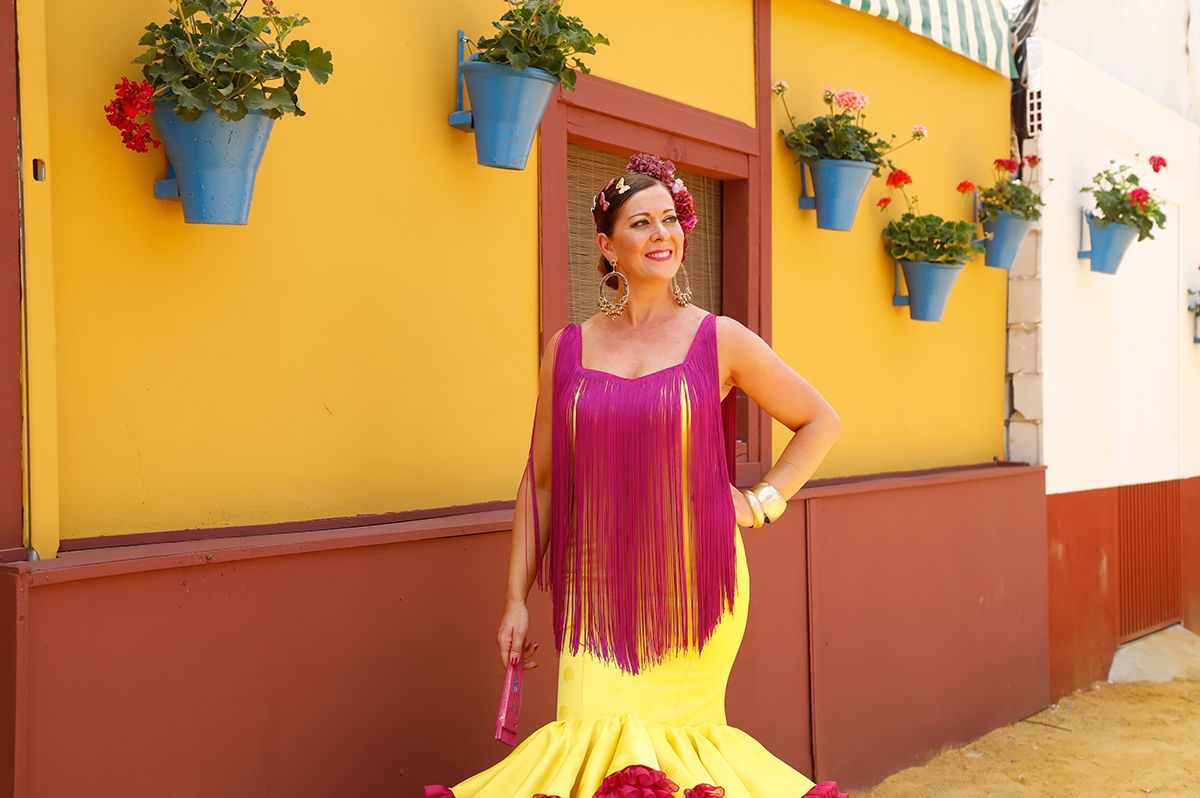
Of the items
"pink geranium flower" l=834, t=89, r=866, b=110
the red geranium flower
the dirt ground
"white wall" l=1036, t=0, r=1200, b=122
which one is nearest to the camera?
the red geranium flower

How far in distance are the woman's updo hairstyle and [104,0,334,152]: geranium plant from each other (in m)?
0.77

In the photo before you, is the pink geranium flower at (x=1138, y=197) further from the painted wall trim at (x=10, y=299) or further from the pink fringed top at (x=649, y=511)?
the painted wall trim at (x=10, y=299)

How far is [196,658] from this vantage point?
316 centimetres

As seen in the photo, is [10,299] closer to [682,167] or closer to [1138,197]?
[682,167]

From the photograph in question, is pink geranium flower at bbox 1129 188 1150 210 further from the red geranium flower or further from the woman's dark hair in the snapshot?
the red geranium flower

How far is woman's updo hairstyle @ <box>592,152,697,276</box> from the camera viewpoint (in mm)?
3160

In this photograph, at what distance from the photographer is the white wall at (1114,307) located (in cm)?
741

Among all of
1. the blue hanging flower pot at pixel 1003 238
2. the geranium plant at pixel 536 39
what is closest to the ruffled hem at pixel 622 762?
the geranium plant at pixel 536 39

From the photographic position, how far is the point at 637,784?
2732 millimetres

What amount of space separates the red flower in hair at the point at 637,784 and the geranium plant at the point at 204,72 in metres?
1.68

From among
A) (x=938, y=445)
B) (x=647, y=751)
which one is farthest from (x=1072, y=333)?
(x=647, y=751)

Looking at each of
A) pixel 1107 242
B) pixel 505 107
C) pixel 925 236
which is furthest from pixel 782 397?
pixel 1107 242

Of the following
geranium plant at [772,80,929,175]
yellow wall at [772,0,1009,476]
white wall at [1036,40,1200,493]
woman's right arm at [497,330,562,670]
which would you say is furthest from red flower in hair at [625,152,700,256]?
white wall at [1036,40,1200,493]

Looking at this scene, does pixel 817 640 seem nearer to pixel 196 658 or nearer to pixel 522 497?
pixel 522 497
